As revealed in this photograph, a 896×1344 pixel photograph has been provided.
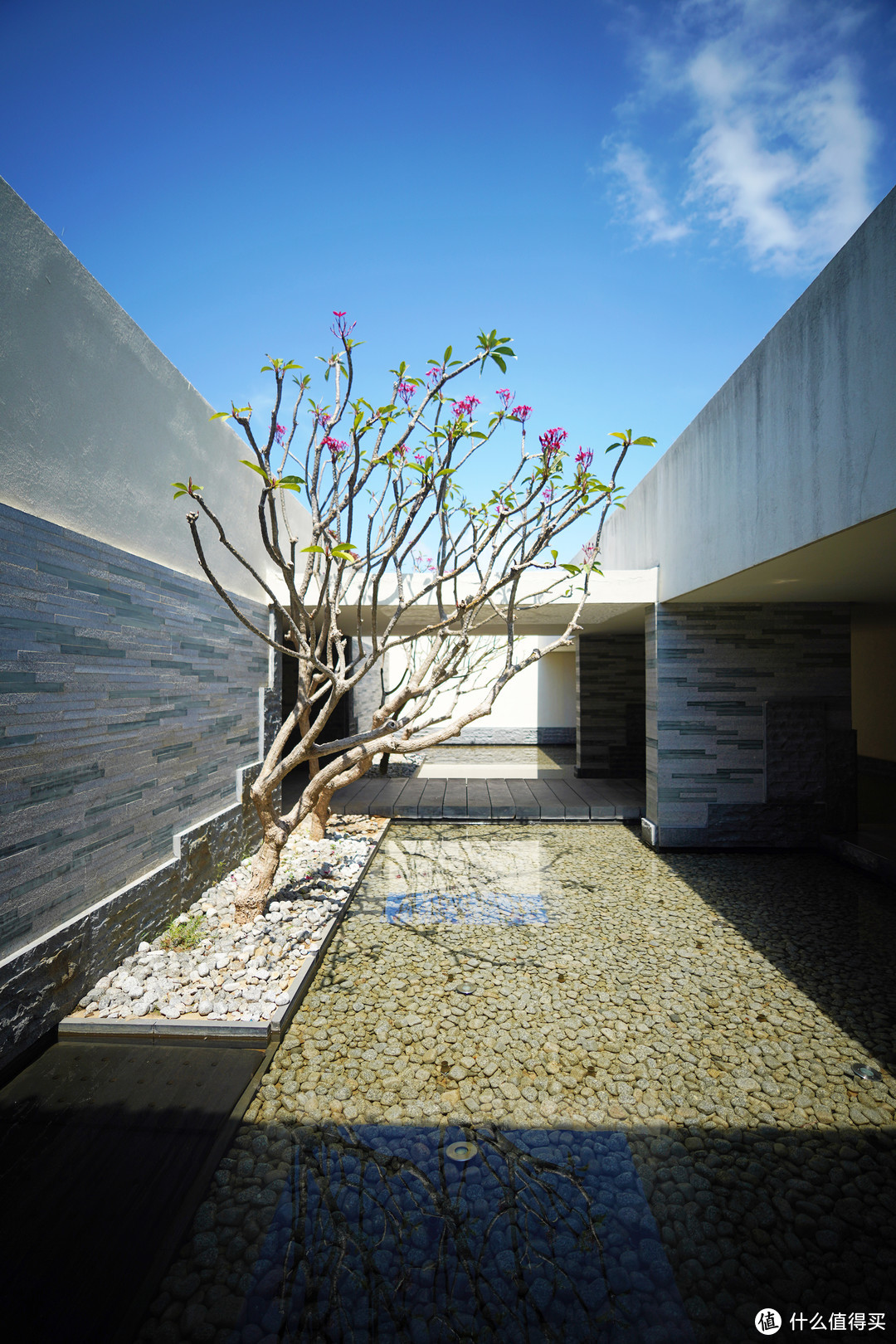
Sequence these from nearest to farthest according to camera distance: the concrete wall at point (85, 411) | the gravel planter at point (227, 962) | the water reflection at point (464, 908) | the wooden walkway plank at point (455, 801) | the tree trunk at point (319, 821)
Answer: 1. the concrete wall at point (85, 411)
2. the gravel planter at point (227, 962)
3. the water reflection at point (464, 908)
4. the tree trunk at point (319, 821)
5. the wooden walkway plank at point (455, 801)

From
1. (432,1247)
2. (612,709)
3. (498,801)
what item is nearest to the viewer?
(432,1247)

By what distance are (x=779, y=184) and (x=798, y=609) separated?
145 inches

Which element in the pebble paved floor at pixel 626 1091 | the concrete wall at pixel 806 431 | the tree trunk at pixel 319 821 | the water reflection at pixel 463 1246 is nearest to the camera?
the water reflection at pixel 463 1246

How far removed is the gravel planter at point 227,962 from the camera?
3049 millimetres

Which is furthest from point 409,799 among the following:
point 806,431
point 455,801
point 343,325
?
point 806,431

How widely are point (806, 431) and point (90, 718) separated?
4097 mm

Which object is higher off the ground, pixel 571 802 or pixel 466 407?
pixel 466 407

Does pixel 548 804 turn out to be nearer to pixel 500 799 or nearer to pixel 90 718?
pixel 500 799

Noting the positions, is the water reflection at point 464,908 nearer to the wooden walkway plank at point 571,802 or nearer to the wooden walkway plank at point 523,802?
the wooden walkway plank at point 523,802

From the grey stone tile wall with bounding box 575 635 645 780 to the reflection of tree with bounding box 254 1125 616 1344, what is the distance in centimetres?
819

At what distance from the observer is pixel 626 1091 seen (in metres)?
2.60

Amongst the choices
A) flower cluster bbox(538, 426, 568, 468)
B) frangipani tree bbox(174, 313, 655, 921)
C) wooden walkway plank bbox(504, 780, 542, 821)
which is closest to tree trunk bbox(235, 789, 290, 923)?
frangipani tree bbox(174, 313, 655, 921)

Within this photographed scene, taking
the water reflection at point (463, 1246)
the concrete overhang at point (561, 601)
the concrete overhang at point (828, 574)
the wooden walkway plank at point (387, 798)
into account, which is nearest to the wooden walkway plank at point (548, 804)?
the wooden walkway plank at point (387, 798)

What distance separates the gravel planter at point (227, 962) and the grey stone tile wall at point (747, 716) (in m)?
3.55
